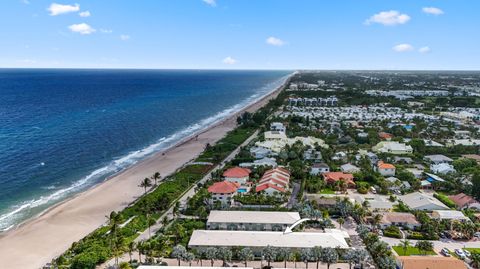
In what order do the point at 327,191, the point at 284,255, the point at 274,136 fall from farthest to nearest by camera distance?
the point at 274,136 → the point at 327,191 → the point at 284,255

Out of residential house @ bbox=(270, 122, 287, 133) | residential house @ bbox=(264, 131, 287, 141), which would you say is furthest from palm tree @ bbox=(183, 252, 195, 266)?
residential house @ bbox=(270, 122, 287, 133)

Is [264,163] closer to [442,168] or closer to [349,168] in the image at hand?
[349,168]

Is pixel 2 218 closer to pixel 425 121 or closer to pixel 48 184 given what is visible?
pixel 48 184

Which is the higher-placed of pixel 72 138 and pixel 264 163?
pixel 72 138

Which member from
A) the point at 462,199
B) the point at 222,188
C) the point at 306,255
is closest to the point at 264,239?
the point at 306,255

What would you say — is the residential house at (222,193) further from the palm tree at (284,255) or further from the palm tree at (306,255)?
the palm tree at (306,255)

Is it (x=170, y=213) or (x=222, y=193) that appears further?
(x=222, y=193)

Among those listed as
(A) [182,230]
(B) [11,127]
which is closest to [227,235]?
(A) [182,230]
